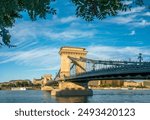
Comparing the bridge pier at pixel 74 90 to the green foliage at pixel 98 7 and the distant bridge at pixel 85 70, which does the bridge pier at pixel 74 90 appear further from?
the green foliage at pixel 98 7

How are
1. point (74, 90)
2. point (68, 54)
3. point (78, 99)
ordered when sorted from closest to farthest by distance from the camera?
point (78, 99) < point (74, 90) < point (68, 54)

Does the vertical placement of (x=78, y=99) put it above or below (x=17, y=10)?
below

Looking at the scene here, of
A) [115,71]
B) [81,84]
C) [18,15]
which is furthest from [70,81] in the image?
[18,15]

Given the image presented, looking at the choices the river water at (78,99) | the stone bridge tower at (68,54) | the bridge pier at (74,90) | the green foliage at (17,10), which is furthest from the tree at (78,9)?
the stone bridge tower at (68,54)

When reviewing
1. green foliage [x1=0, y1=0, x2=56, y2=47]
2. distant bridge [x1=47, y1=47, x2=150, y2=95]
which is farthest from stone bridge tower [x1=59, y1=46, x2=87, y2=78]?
green foliage [x1=0, y1=0, x2=56, y2=47]

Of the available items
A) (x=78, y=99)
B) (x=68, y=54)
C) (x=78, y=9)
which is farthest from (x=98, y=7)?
(x=68, y=54)

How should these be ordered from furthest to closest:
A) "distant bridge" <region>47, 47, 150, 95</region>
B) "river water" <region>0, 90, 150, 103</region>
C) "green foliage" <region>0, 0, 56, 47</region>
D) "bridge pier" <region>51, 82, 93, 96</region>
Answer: "bridge pier" <region>51, 82, 93, 96</region>, "river water" <region>0, 90, 150, 103</region>, "distant bridge" <region>47, 47, 150, 95</region>, "green foliage" <region>0, 0, 56, 47</region>

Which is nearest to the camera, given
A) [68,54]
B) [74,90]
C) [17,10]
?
[17,10]

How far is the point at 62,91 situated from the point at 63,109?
89746 millimetres

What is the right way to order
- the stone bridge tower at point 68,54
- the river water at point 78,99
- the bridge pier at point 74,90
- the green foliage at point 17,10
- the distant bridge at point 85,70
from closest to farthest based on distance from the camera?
the green foliage at point 17,10 → the distant bridge at point 85,70 → the river water at point 78,99 → the bridge pier at point 74,90 → the stone bridge tower at point 68,54

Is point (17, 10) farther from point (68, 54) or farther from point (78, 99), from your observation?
point (68, 54)

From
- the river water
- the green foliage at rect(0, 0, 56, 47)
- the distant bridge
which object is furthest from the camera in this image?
the river water

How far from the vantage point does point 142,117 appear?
13.4 m

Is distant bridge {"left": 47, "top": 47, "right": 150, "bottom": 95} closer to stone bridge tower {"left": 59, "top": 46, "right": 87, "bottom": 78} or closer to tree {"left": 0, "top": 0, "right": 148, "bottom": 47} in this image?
stone bridge tower {"left": 59, "top": 46, "right": 87, "bottom": 78}
